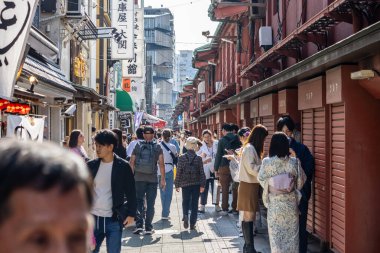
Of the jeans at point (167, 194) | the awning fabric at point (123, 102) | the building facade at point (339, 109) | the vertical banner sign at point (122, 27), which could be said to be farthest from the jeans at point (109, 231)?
the awning fabric at point (123, 102)

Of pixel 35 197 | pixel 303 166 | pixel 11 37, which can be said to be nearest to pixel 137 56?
pixel 303 166

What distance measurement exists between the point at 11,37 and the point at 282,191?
3.97 metres

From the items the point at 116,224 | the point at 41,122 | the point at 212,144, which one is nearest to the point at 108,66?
the point at 212,144

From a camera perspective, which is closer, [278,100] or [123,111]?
[278,100]

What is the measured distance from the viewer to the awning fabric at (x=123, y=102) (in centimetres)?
4059

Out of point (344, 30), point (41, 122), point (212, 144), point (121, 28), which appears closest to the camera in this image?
point (41, 122)

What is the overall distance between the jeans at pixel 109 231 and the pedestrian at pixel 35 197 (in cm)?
543

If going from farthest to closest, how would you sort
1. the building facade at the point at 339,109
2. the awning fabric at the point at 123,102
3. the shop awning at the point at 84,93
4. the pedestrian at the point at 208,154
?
the awning fabric at the point at 123,102 < the shop awning at the point at 84,93 < the pedestrian at the point at 208,154 < the building facade at the point at 339,109

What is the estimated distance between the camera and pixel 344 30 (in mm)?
9062

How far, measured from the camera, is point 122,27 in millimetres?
29281

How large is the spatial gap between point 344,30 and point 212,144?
605cm

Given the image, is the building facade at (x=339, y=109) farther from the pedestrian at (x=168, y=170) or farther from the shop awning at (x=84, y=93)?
the shop awning at (x=84, y=93)

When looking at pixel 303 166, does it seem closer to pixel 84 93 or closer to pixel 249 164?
pixel 249 164

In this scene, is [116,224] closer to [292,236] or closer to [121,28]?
[292,236]
